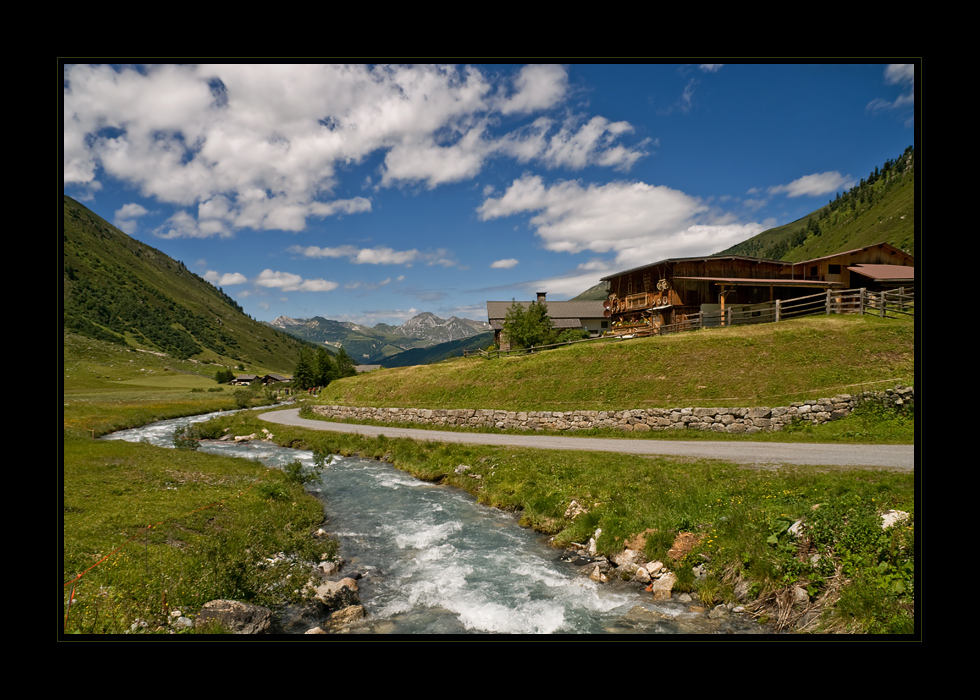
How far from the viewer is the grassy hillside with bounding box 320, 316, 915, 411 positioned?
79.6 ft

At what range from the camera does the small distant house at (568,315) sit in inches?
3223

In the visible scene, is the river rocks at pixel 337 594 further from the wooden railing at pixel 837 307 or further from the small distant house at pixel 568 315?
the small distant house at pixel 568 315

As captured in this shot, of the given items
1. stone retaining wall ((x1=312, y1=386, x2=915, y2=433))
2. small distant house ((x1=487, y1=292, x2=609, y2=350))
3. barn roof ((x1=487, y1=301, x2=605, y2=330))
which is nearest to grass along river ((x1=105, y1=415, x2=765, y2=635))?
stone retaining wall ((x1=312, y1=386, x2=915, y2=433))

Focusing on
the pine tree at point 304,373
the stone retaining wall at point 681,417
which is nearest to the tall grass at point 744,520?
the stone retaining wall at point 681,417

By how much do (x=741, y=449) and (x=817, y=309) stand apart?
96.6ft

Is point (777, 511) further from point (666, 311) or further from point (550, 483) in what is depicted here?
point (666, 311)

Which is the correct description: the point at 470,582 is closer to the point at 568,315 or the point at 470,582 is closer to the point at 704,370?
the point at 704,370

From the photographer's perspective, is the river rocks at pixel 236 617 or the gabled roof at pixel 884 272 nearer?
the river rocks at pixel 236 617

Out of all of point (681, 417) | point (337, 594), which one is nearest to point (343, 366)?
point (681, 417)

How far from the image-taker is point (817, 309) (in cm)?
3856

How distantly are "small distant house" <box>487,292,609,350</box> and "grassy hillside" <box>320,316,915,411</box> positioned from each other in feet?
137

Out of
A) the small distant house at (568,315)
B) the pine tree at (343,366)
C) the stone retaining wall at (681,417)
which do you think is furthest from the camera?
the pine tree at (343,366)

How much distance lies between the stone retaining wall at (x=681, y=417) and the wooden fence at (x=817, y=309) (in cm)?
1446
